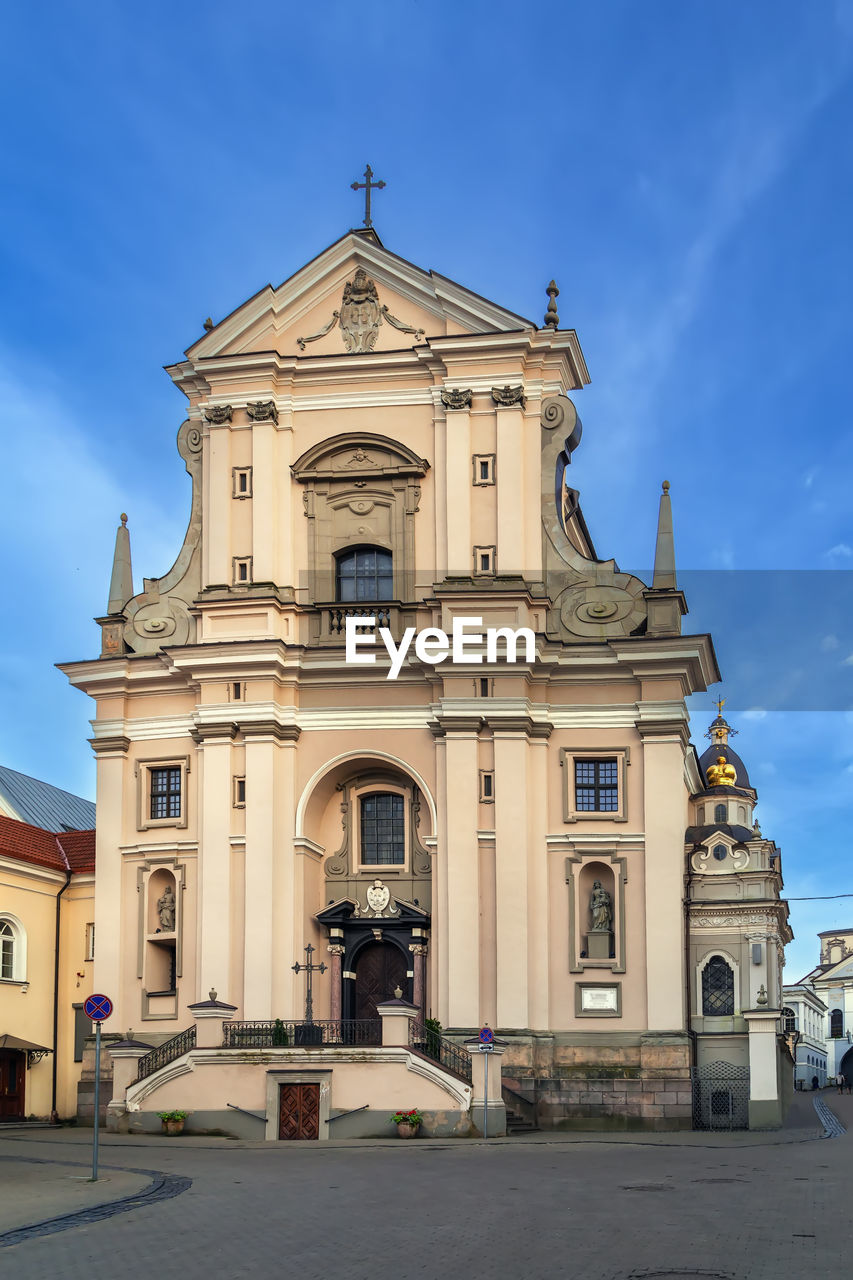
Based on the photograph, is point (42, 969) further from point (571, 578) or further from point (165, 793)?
point (571, 578)

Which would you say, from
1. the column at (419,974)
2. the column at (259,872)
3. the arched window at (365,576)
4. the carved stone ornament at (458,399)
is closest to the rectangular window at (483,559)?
the arched window at (365,576)

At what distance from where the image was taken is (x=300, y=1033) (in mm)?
32625

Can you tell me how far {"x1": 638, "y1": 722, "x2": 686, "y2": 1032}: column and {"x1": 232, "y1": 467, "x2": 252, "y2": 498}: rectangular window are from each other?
35.5 ft

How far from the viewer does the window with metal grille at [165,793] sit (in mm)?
37469

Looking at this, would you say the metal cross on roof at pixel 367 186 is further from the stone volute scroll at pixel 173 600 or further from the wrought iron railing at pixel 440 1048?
the wrought iron railing at pixel 440 1048

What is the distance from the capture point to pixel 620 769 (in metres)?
35.6

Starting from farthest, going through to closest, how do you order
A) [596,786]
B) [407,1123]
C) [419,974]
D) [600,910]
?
[419,974] → [596,786] → [600,910] → [407,1123]

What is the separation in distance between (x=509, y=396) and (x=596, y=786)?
9.11 m

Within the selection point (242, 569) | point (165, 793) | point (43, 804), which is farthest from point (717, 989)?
point (43, 804)

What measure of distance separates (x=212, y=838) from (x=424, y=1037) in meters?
6.92

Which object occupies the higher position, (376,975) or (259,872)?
(259,872)

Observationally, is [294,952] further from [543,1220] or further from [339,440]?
[543,1220]

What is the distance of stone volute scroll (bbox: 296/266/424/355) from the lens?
38.3m

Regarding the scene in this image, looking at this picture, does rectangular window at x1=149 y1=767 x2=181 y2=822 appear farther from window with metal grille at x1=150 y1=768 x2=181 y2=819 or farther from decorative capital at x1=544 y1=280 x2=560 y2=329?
decorative capital at x1=544 y1=280 x2=560 y2=329
